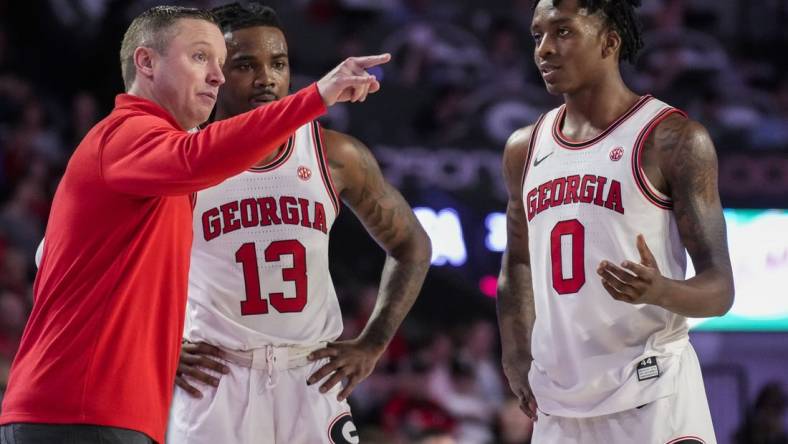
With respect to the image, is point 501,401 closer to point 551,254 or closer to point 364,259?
point 364,259

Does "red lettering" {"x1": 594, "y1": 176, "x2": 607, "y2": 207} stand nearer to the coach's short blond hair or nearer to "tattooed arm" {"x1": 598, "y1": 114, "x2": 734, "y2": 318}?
"tattooed arm" {"x1": 598, "y1": 114, "x2": 734, "y2": 318}

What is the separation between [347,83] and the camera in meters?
3.25

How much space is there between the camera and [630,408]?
409 cm

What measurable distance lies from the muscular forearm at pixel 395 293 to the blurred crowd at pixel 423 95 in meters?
2.65

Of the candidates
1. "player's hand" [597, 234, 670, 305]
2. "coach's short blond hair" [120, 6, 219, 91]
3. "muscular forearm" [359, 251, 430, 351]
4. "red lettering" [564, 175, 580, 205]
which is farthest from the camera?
"muscular forearm" [359, 251, 430, 351]

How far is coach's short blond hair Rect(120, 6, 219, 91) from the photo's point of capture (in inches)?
146

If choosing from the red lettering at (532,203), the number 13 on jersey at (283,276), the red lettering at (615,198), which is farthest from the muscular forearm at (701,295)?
the number 13 on jersey at (283,276)

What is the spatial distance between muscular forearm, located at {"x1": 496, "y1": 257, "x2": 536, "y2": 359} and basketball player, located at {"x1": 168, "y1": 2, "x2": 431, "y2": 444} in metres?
0.53

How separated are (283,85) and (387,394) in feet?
15.6

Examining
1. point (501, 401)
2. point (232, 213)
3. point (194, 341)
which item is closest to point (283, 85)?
point (232, 213)

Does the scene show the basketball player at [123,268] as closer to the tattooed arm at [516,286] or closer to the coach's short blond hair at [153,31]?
the coach's short blond hair at [153,31]

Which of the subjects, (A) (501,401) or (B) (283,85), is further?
(A) (501,401)

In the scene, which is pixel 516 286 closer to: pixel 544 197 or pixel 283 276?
pixel 544 197

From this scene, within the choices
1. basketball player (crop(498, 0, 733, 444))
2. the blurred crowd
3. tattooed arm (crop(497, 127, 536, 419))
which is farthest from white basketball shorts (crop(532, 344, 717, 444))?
the blurred crowd
